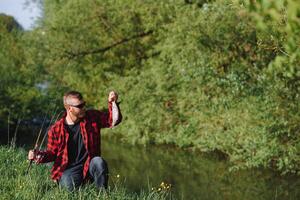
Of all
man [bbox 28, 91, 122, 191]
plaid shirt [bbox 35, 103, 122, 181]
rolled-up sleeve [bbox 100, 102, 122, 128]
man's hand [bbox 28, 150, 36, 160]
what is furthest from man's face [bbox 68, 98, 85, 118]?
man's hand [bbox 28, 150, 36, 160]

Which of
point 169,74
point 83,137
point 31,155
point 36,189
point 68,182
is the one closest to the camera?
point 36,189

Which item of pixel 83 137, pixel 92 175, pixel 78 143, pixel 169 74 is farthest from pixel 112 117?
pixel 169 74

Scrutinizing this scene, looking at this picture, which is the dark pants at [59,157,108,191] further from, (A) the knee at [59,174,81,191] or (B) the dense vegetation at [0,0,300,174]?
(B) the dense vegetation at [0,0,300,174]

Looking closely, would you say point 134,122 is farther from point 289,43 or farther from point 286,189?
point 289,43

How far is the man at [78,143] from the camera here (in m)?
7.57

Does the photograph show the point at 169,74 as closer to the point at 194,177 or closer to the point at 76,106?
the point at 194,177

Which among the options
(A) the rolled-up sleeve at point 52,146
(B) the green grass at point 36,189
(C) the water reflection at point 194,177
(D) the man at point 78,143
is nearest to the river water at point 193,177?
(C) the water reflection at point 194,177

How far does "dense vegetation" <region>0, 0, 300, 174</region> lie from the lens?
16078 millimetres

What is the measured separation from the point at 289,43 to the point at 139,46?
24022 mm

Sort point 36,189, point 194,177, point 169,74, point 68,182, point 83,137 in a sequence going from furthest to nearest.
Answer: point 169,74
point 194,177
point 83,137
point 68,182
point 36,189

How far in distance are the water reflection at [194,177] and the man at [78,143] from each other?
3582 mm

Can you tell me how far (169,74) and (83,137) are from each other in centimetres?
1424

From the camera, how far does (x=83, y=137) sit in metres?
7.67

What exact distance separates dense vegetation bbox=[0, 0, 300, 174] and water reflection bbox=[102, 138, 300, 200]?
52 cm
